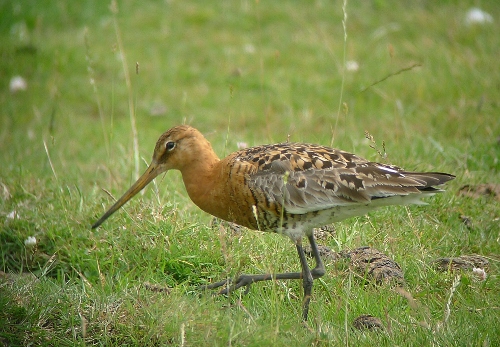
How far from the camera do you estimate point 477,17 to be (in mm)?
10172

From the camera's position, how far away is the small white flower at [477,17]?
399 inches

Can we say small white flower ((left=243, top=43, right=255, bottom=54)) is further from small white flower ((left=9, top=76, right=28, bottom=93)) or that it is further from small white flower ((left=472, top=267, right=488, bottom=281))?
small white flower ((left=472, top=267, right=488, bottom=281))

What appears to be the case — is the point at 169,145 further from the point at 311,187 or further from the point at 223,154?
the point at 311,187

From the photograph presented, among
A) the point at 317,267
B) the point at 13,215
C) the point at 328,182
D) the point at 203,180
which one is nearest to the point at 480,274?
the point at 317,267

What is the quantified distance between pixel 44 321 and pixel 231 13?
24.3ft

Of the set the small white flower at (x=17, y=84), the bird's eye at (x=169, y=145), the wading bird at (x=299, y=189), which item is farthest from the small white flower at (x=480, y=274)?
the small white flower at (x=17, y=84)

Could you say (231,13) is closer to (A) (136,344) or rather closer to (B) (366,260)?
(B) (366,260)

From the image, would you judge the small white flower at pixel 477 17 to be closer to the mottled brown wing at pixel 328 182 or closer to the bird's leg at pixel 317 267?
the mottled brown wing at pixel 328 182

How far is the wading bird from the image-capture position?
4852 mm

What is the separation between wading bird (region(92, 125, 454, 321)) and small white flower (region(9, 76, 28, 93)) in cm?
482

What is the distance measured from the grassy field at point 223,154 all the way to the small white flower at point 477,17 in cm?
8

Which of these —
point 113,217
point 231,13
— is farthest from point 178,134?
point 231,13

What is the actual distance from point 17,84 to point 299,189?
5510 mm

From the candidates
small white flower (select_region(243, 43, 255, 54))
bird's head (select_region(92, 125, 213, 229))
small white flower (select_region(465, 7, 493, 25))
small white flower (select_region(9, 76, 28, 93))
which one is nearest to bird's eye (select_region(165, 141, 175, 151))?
bird's head (select_region(92, 125, 213, 229))
